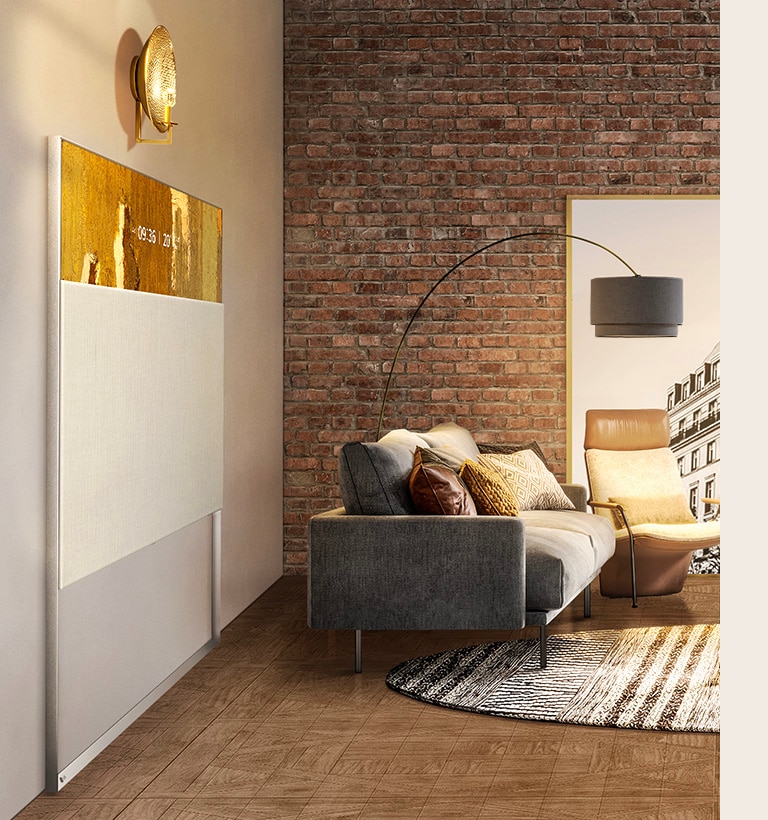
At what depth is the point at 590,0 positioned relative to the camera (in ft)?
20.7

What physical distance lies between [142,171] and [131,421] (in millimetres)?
962

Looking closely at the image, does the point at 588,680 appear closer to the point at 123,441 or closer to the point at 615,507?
the point at 615,507

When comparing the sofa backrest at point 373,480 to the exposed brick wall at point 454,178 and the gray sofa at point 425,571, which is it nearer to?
the gray sofa at point 425,571

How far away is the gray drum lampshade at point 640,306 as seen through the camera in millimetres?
5254

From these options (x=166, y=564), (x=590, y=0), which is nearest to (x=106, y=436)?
(x=166, y=564)

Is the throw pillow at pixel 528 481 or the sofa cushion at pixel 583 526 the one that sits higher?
the throw pillow at pixel 528 481

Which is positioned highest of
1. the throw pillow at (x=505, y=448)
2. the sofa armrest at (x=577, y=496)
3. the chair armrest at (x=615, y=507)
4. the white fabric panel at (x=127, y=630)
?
the throw pillow at (x=505, y=448)

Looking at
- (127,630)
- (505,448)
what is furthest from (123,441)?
(505,448)

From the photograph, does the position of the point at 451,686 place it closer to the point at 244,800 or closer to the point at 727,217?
the point at 244,800

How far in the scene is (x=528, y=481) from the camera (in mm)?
5207

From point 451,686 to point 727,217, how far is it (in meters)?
3.75

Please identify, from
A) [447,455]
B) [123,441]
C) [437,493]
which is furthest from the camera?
[447,455]

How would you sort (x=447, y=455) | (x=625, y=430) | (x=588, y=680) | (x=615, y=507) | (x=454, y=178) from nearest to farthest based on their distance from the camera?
(x=588, y=680)
(x=447, y=455)
(x=615, y=507)
(x=625, y=430)
(x=454, y=178)

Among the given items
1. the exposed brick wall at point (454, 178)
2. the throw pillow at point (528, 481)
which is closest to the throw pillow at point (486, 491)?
the throw pillow at point (528, 481)
